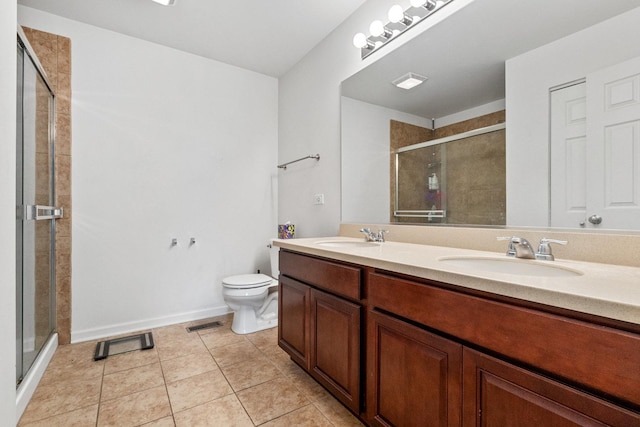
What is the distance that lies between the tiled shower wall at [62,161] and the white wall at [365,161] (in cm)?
198

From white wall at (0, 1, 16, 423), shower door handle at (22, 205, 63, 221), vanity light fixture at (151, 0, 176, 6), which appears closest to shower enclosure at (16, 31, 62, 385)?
shower door handle at (22, 205, 63, 221)

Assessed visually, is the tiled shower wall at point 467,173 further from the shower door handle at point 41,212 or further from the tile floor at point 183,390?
the shower door handle at point 41,212

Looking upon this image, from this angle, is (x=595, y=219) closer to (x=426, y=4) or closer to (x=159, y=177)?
(x=426, y=4)

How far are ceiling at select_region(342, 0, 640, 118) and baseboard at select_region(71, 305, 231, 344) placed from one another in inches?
89.0

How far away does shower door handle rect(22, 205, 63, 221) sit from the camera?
→ 1.62 meters

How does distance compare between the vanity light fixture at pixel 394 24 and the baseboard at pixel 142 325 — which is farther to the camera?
the baseboard at pixel 142 325

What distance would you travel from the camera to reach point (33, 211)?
1.69m

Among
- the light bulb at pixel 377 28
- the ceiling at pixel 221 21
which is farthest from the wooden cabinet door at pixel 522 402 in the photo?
the ceiling at pixel 221 21

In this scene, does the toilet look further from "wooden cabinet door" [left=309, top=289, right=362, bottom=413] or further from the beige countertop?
the beige countertop

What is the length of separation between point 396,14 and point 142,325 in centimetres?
284

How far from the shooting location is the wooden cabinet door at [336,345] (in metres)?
1.27

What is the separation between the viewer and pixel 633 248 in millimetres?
961

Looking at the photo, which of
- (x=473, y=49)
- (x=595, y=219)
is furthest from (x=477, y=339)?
(x=473, y=49)

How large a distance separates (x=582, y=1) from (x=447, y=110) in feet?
2.00
